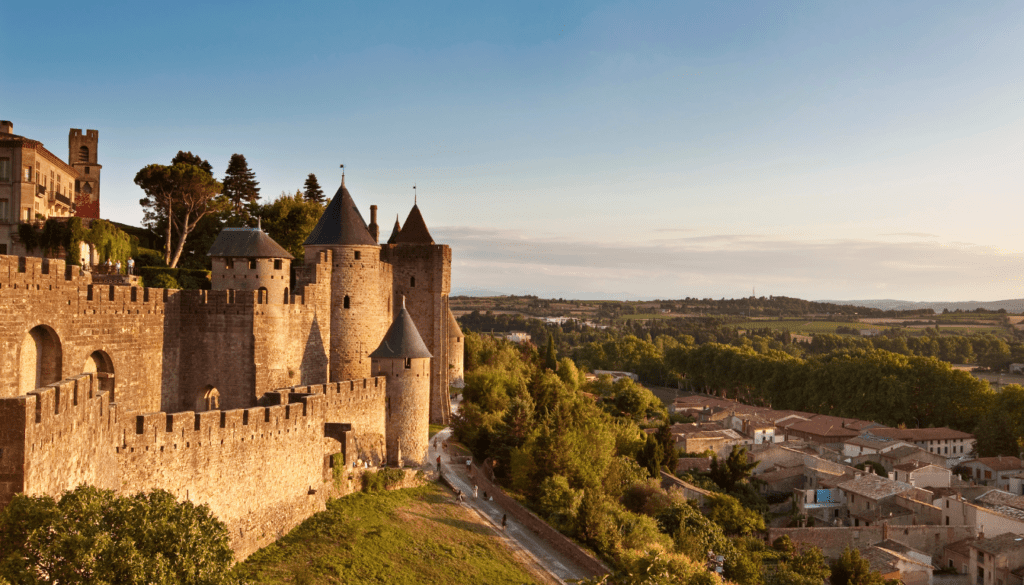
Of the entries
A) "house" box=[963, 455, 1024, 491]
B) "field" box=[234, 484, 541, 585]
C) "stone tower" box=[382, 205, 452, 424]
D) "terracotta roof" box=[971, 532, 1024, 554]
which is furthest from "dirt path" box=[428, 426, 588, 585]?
"house" box=[963, 455, 1024, 491]

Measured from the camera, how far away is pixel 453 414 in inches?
1506

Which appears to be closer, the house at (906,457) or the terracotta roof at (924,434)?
the house at (906,457)

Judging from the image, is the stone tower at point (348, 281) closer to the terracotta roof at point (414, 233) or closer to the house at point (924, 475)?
the terracotta roof at point (414, 233)

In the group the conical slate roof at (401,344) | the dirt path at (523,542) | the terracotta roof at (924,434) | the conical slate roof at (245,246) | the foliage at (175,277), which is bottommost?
the terracotta roof at (924,434)

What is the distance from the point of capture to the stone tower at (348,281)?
31.2 m

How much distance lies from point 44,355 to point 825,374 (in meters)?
87.8

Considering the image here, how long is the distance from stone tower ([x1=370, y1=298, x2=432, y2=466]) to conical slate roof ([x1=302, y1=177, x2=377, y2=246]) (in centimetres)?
503

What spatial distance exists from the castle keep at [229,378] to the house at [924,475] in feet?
136

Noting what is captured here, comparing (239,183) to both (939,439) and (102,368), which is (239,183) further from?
(939,439)

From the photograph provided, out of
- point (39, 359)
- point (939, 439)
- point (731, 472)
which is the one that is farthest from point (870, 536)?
point (39, 359)

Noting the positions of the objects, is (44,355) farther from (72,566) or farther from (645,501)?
(645,501)

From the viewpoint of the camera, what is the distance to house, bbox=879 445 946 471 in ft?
212

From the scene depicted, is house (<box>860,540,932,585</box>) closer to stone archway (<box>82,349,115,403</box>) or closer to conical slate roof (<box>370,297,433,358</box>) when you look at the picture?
conical slate roof (<box>370,297,433,358</box>)

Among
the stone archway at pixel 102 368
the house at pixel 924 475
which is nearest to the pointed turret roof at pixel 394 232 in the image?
the stone archway at pixel 102 368
